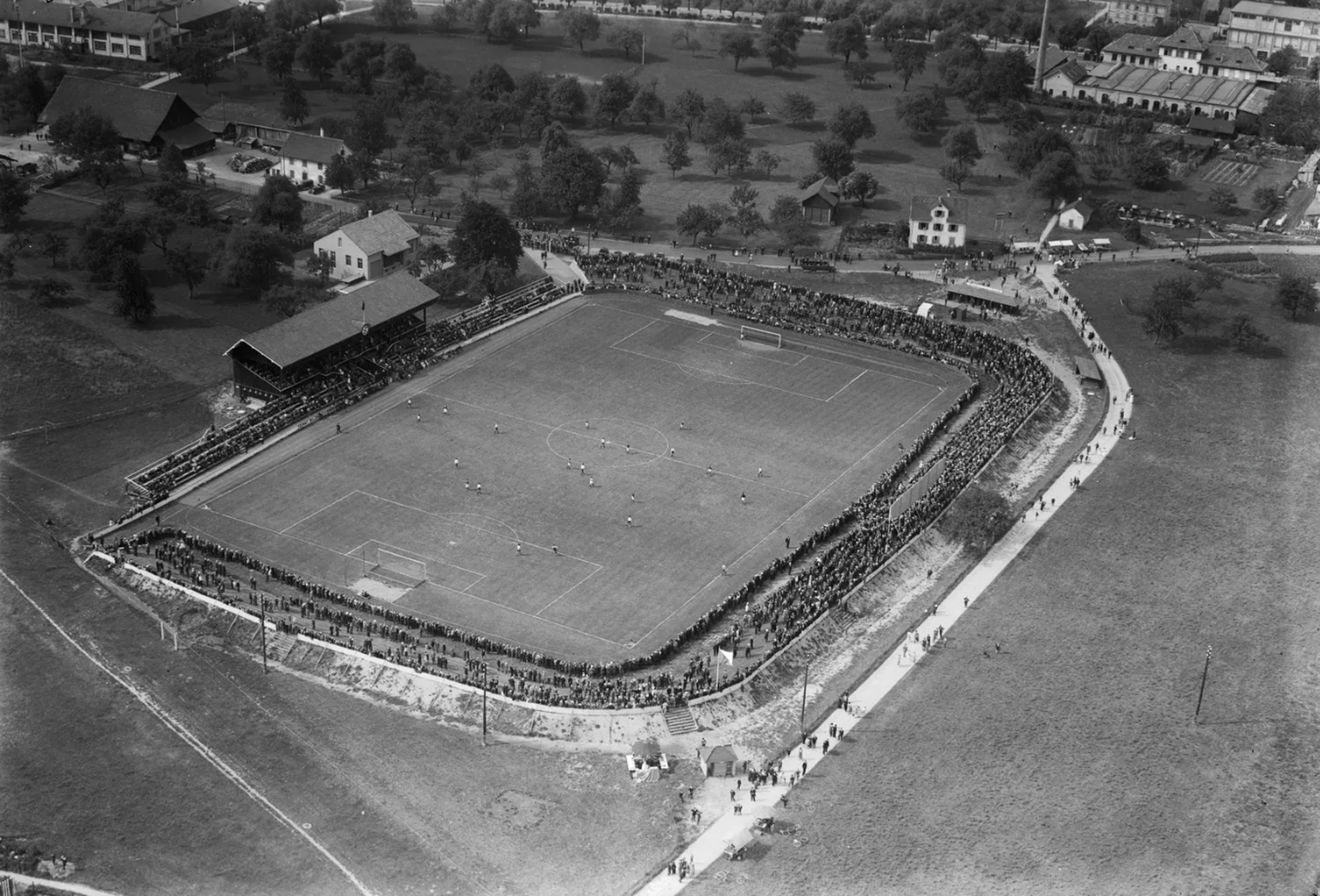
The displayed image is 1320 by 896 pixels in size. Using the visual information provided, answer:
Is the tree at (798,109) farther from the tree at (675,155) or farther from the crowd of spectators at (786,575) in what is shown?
the crowd of spectators at (786,575)

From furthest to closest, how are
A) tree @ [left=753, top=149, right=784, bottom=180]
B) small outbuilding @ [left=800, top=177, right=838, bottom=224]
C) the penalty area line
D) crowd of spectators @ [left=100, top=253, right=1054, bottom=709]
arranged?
tree @ [left=753, top=149, right=784, bottom=180], small outbuilding @ [left=800, top=177, right=838, bottom=224], crowd of spectators @ [left=100, top=253, right=1054, bottom=709], the penalty area line

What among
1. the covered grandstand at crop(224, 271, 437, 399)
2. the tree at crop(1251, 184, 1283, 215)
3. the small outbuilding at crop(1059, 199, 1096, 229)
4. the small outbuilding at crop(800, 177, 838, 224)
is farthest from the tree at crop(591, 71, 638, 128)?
the tree at crop(1251, 184, 1283, 215)

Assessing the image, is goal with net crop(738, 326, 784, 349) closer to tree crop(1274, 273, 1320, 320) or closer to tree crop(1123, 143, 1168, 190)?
tree crop(1274, 273, 1320, 320)

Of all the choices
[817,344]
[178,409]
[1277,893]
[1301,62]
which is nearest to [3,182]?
[178,409]

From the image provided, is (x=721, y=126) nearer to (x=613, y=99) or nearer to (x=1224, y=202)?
(x=613, y=99)

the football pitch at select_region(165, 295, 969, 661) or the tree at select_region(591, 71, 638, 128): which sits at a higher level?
the tree at select_region(591, 71, 638, 128)

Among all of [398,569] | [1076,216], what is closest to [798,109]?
[1076,216]
